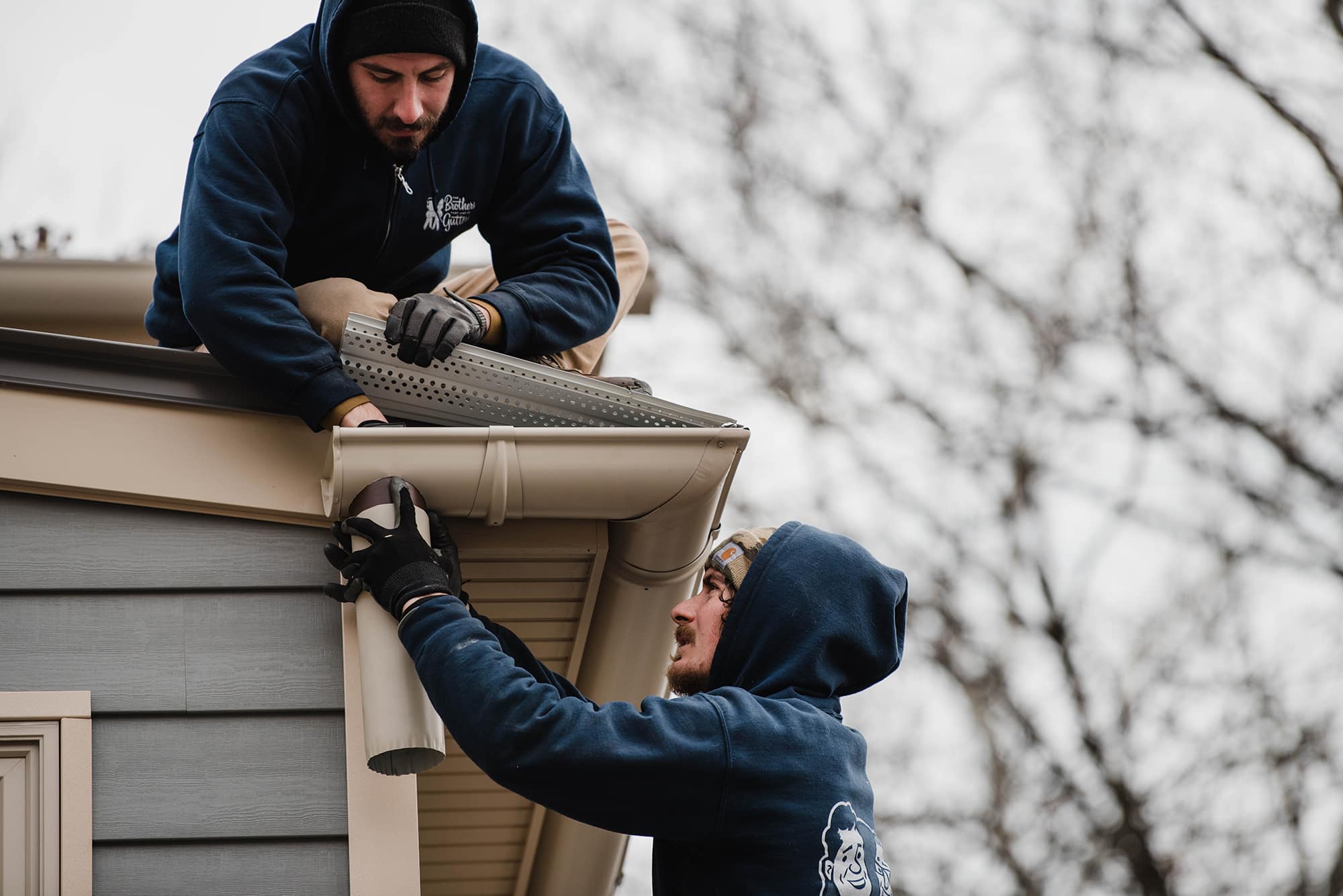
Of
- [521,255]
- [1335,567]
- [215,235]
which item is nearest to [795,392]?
[1335,567]

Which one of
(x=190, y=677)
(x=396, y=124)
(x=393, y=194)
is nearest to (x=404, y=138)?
(x=396, y=124)

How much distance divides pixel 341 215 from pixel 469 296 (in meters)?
0.69

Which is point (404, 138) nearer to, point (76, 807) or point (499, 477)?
point (499, 477)

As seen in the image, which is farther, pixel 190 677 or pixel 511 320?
pixel 511 320

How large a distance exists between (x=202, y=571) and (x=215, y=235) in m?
0.70

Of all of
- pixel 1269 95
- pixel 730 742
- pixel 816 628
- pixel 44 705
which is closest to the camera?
pixel 730 742

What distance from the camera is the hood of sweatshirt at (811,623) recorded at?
288 centimetres

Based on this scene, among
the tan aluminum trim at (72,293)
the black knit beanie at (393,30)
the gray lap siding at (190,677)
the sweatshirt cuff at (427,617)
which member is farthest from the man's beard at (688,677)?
the tan aluminum trim at (72,293)

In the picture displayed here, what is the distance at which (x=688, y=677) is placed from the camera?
3.06 meters

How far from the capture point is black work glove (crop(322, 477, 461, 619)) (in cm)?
271

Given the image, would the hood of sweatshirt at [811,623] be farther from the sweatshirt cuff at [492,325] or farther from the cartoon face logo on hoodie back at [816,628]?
the sweatshirt cuff at [492,325]

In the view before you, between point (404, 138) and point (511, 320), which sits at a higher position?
point (404, 138)

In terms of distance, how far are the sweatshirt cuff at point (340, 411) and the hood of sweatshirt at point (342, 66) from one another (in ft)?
2.07

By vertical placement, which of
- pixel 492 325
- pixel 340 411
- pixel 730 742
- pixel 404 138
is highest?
pixel 404 138
